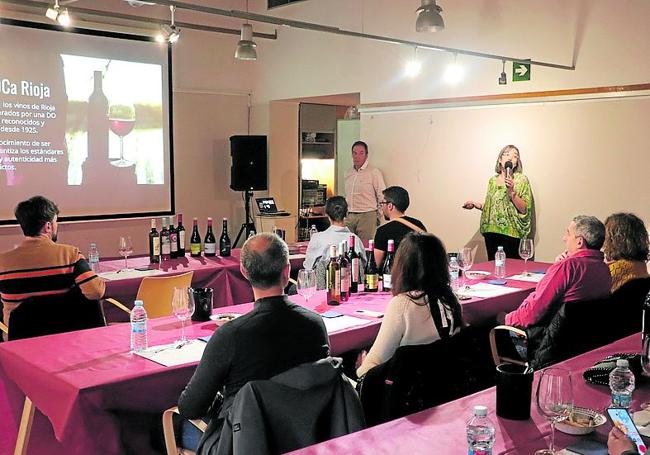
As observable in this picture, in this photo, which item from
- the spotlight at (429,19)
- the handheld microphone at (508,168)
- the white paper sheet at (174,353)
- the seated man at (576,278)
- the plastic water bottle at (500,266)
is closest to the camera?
the white paper sheet at (174,353)

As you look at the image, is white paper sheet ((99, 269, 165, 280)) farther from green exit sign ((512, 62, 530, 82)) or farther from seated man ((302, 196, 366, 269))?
green exit sign ((512, 62, 530, 82))

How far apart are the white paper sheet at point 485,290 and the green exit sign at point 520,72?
9.79 ft

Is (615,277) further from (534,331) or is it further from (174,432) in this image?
(174,432)

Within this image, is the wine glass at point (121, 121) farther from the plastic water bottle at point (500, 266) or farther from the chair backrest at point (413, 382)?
the chair backrest at point (413, 382)

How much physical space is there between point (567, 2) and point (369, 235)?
3.51 metres

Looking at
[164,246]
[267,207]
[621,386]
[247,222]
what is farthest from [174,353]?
[247,222]

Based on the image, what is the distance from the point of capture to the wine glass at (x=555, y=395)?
192 centimetres

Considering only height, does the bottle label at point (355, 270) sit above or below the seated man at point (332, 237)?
below

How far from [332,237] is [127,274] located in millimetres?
1538

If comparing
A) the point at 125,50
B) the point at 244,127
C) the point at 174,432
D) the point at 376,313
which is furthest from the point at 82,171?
the point at 174,432

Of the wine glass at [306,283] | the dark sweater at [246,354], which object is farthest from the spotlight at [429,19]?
the dark sweater at [246,354]

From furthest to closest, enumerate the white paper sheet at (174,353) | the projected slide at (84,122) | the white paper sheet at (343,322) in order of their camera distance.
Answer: the projected slide at (84,122), the white paper sheet at (343,322), the white paper sheet at (174,353)

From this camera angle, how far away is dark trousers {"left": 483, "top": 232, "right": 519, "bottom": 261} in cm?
691

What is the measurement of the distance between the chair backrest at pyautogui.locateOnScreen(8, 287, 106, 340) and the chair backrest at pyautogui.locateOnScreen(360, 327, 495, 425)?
1.90 metres
